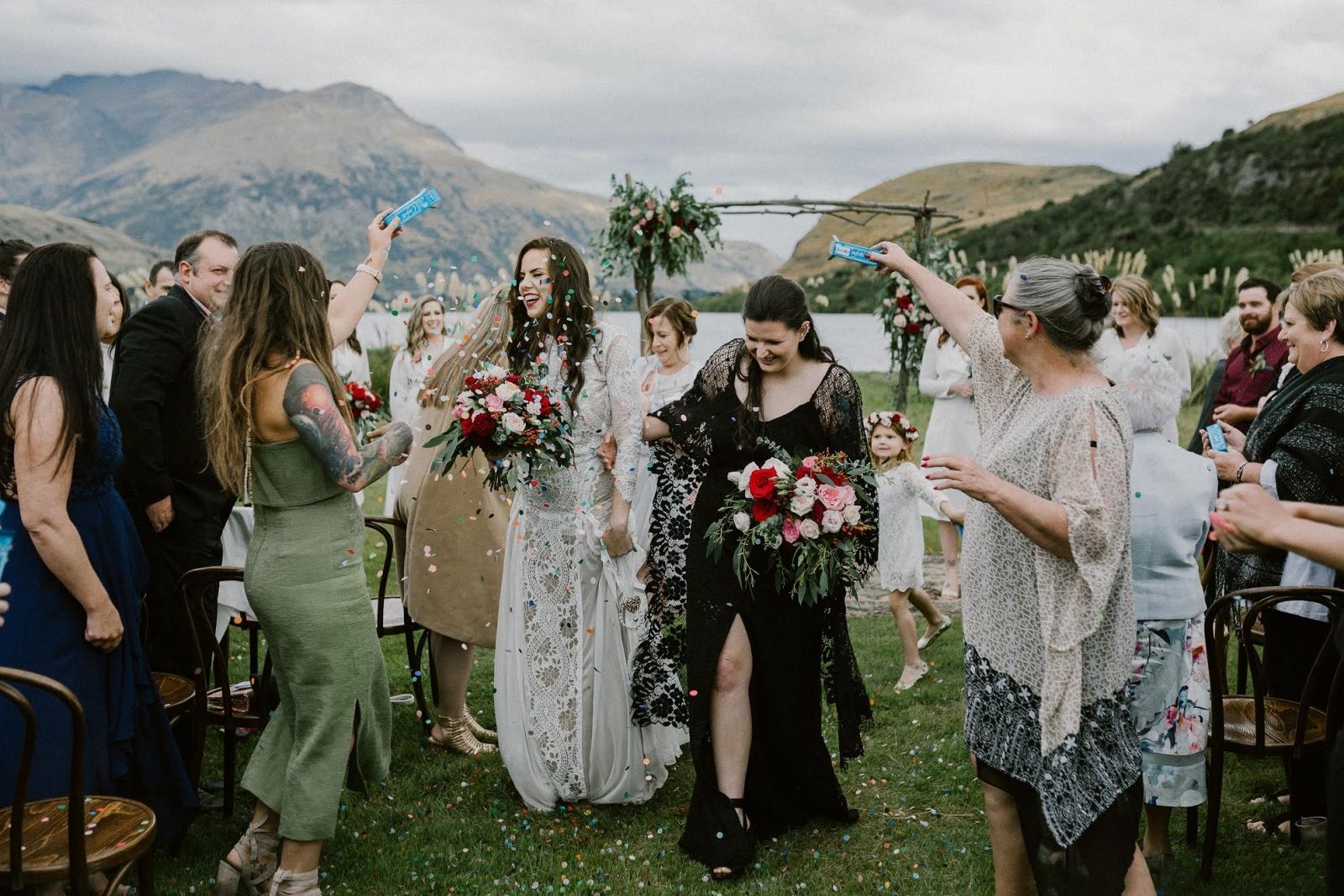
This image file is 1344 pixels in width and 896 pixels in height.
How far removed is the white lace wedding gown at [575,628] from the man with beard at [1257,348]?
4717 mm

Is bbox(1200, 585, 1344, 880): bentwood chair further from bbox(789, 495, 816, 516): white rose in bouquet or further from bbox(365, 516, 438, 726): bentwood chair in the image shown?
bbox(365, 516, 438, 726): bentwood chair

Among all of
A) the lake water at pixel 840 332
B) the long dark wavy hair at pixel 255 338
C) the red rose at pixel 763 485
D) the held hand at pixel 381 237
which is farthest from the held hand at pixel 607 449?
the lake water at pixel 840 332

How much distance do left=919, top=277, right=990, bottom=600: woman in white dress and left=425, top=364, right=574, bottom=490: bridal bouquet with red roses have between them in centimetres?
469

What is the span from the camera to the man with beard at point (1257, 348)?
691cm

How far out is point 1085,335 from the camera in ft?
9.42

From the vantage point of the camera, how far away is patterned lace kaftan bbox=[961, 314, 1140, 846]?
2764 mm

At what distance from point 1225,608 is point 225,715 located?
13.9 ft

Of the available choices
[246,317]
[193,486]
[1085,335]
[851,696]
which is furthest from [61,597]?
[1085,335]

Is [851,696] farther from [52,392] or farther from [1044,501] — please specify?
[52,392]

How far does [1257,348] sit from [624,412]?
5.21 m

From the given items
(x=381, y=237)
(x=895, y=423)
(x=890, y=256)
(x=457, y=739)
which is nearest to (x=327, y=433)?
(x=381, y=237)

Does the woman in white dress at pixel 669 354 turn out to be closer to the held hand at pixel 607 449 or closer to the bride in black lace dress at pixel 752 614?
the held hand at pixel 607 449

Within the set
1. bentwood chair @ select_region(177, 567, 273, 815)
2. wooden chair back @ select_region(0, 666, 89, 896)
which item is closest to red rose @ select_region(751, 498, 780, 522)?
bentwood chair @ select_region(177, 567, 273, 815)

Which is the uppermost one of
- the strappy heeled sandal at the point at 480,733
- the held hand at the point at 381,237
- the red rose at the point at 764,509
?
the held hand at the point at 381,237
